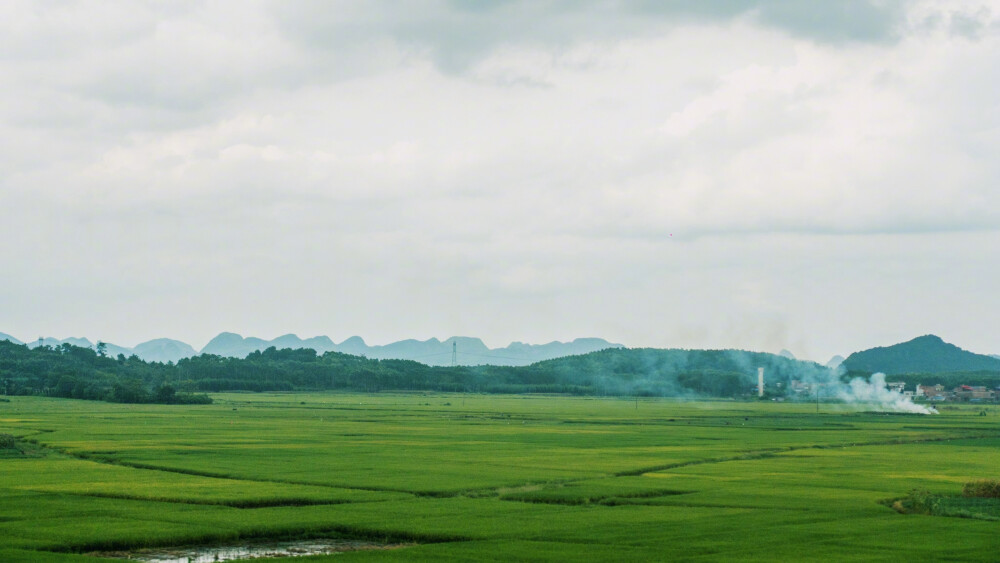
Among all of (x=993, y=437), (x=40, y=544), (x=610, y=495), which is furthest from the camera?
(x=993, y=437)

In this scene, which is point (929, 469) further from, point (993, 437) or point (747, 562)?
point (993, 437)

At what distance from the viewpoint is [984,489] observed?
41250 millimetres

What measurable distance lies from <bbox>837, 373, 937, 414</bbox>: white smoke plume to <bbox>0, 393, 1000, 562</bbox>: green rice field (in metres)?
69.2

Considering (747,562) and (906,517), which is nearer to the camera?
(747,562)

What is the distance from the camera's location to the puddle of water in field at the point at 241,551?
28156 millimetres

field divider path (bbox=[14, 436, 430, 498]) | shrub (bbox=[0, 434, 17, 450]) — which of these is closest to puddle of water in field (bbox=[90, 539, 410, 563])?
field divider path (bbox=[14, 436, 430, 498])

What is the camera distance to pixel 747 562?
26.0 m

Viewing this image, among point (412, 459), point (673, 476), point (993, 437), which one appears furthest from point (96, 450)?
point (993, 437)

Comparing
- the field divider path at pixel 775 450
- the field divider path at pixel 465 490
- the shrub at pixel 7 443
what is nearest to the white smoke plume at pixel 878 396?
the field divider path at pixel 775 450

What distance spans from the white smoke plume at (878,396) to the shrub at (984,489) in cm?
10206

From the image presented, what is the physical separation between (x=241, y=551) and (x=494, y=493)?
14516 mm

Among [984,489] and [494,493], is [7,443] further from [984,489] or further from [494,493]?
[984,489]

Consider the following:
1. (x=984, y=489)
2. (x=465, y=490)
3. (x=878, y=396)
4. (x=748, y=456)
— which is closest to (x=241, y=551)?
(x=465, y=490)

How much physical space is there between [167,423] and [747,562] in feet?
240
